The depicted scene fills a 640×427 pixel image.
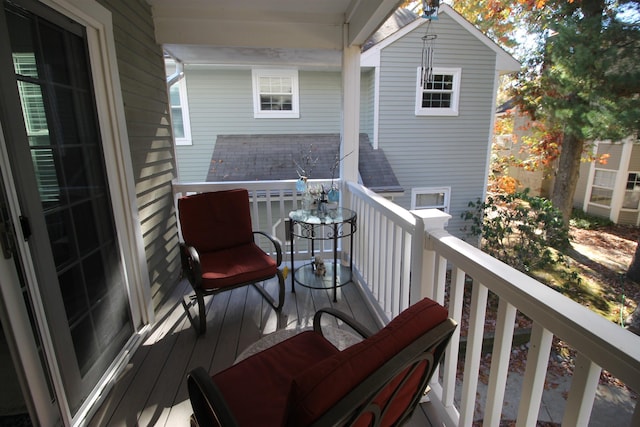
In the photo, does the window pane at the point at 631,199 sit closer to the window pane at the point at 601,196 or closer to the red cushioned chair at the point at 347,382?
the window pane at the point at 601,196

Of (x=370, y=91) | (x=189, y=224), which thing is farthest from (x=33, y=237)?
(x=370, y=91)

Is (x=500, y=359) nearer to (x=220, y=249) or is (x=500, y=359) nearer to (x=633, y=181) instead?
(x=220, y=249)

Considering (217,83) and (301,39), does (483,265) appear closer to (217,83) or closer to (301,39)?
(301,39)

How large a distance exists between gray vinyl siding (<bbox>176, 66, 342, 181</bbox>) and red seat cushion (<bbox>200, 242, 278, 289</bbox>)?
4574 millimetres

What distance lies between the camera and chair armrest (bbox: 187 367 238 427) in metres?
0.99

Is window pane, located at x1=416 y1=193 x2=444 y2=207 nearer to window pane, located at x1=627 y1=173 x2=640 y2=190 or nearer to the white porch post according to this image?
window pane, located at x1=627 y1=173 x2=640 y2=190

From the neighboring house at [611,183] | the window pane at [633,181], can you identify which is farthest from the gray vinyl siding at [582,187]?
the window pane at [633,181]

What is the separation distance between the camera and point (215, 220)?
2.86m

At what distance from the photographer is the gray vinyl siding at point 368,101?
670 cm

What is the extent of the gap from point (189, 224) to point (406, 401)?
227cm

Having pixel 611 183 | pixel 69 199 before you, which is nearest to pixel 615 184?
pixel 611 183

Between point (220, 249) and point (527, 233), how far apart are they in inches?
205

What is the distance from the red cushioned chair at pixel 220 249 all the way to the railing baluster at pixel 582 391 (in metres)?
1.94

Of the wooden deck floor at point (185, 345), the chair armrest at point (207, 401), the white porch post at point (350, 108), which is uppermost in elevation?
the white porch post at point (350, 108)
